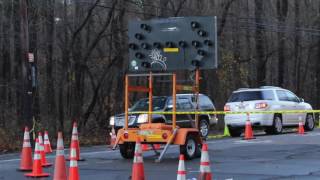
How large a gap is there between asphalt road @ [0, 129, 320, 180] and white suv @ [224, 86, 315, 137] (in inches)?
169

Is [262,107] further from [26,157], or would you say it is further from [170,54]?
[26,157]

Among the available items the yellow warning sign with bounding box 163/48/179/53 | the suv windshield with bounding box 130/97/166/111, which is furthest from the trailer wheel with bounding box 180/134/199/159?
the suv windshield with bounding box 130/97/166/111

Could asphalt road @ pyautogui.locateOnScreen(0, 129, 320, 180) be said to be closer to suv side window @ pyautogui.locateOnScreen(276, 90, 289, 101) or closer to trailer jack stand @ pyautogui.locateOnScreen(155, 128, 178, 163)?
trailer jack stand @ pyautogui.locateOnScreen(155, 128, 178, 163)

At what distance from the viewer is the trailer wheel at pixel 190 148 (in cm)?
1521

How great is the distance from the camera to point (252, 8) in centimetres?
4103

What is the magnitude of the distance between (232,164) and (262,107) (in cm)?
1010

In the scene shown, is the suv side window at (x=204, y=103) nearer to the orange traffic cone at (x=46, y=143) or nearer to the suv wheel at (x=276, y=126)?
the suv wheel at (x=276, y=126)

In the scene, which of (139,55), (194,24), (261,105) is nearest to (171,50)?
(139,55)

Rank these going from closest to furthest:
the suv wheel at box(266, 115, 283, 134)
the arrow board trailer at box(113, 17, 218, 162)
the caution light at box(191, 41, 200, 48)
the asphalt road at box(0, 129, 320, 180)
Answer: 1. the asphalt road at box(0, 129, 320, 180)
2. the arrow board trailer at box(113, 17, 218, 162)
3. the caution light at box(191, 41, 200, 48)
4. the suv wheel at box(266, 115, 283, 134)

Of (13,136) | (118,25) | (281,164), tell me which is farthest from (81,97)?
(281,164)

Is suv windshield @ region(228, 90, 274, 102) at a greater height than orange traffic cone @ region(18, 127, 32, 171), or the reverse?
suv windshield @ region(228, 90, 274, 102)

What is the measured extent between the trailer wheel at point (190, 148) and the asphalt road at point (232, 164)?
0.26 meters

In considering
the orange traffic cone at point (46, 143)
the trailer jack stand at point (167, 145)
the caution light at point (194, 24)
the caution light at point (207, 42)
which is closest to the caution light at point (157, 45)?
the caution light at point (194, 24)

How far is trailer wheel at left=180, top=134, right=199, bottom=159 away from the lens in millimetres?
15211
